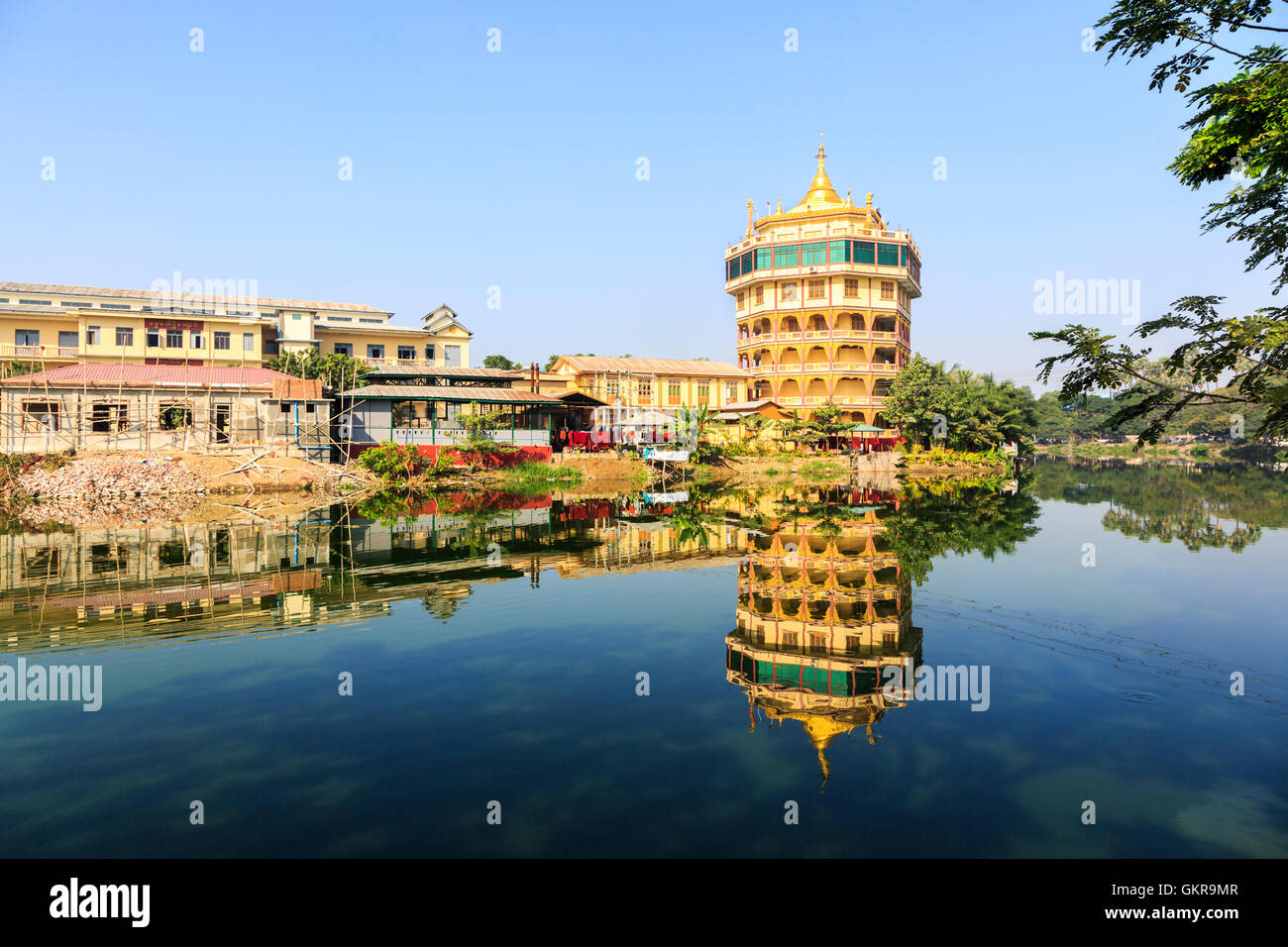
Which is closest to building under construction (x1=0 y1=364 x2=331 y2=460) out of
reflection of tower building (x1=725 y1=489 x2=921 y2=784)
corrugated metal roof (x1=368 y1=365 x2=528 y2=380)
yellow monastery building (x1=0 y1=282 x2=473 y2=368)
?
corrugated metal roof (x1=368 y1=365 x2=528 y2=380)

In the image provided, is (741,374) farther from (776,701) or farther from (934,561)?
(776,701)

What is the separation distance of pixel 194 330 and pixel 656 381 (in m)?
33.1

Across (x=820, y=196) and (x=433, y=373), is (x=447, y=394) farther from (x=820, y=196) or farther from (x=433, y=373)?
(x=820, y=196)

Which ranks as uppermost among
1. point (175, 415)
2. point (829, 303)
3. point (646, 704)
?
point (829, 303)

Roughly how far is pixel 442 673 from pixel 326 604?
5060 mm

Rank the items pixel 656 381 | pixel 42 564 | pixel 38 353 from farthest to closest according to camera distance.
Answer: pixel 656 381 < pixel 38 353 < pixel 42 564

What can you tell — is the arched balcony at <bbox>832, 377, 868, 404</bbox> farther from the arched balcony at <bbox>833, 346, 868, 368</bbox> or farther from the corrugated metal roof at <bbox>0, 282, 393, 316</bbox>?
the corrugated metal roof at <bbox>0, 282, 393, 316</bbox>

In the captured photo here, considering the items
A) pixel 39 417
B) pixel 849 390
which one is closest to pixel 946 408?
pixel 849 390

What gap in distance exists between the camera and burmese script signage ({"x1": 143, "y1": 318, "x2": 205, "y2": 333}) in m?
51.4

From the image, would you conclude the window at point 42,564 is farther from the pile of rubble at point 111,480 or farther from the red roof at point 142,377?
the red roof at point 142,377

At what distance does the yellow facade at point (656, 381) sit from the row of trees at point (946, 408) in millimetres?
13390

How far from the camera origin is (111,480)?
31.6 meters

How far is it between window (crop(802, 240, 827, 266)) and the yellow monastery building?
28.3 metres
